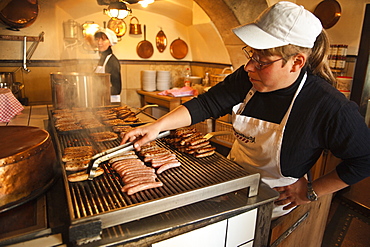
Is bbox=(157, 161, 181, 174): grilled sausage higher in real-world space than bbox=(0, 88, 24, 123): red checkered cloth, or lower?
lower

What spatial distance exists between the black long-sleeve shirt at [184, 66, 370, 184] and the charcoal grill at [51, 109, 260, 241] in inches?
16.5

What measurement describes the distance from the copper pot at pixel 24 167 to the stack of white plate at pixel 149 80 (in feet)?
18.5

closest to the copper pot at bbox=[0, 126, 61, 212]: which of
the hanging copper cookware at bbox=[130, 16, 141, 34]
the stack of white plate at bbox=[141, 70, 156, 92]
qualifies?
the stack of white plate at bbox=[141, 70, 156, 92]

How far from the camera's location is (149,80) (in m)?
7.21

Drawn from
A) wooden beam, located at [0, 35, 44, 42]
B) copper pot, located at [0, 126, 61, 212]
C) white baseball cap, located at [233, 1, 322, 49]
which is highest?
wooden beam, located at [0, 35, 44, 42]

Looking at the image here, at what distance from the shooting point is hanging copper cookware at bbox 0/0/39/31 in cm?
487

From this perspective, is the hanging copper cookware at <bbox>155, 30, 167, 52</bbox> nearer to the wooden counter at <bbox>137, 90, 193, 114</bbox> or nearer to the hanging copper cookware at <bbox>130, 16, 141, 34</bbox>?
the hanging copper cookware at <bbox>130, 16, 141, 34</bbox>

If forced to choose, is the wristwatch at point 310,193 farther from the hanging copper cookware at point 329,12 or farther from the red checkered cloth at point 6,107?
the hanging copper cookware at point 329,12

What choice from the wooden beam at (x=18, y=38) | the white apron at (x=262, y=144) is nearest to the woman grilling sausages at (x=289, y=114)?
the white apron at (x=262, y=144)

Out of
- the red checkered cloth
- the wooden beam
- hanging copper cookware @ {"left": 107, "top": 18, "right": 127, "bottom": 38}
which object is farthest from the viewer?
hanging copper cookware @ {"left": 107, "top": 18, "right": 127, "bottom": 38}

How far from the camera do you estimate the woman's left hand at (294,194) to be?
1.79m

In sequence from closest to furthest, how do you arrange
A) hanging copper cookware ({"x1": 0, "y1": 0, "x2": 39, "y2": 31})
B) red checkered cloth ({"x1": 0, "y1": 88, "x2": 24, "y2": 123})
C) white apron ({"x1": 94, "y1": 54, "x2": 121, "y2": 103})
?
1. red checkered cloth ({"x1": 0, "y1": 88, "x2": 24, "y2": 123})
2. hanging copper cookware ({"x1": 0, "y1": 0, "x2": 39, "y2": 31})
3. white apron ({"x1": 94, "y1": 54, "x2": 121, "y2": 103})

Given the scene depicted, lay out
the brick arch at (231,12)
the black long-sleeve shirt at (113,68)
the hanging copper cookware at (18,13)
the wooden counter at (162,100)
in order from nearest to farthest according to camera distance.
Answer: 1. the brick arch at (231,12)
2. the hanging copper cookware at (18,13)
3. the black long-sleeve shirt at (113,68)
4. the wooden counter at (162,100)

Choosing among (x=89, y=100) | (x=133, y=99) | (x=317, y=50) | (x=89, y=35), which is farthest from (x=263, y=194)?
(x=133, y=99)
